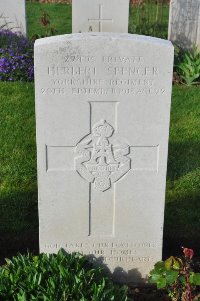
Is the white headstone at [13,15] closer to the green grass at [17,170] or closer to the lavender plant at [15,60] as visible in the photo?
the lavender plant at [15,60]

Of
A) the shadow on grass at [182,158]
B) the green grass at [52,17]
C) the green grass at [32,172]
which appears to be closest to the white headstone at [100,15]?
the green grass at [32,172]

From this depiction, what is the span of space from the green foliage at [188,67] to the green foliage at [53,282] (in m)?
4.99

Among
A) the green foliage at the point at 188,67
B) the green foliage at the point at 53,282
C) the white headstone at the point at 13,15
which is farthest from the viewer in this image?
the white headstone at the point at 13,15

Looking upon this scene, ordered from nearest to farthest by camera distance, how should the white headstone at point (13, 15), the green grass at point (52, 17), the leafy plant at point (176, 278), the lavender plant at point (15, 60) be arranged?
1. the leafy plant at point (176, 278)
2. the lavender plant at point (15, 60)
3. the white headstone at point (13, 15)
4. the green grass at point (52, 17)

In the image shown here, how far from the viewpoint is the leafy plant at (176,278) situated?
3391 mm

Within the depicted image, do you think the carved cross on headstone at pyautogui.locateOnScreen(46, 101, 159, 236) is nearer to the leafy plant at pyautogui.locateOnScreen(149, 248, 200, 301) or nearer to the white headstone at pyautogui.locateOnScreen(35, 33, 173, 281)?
the white headstone at pyautogui.locateOnScreen(35, 33, 173, 281)

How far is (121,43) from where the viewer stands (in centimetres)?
325

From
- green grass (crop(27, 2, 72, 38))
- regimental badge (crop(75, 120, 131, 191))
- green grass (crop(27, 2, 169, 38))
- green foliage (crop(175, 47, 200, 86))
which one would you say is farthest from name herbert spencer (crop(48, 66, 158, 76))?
green grass (crop(27, 2, 72, 38))

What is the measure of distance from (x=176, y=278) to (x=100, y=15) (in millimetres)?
5571

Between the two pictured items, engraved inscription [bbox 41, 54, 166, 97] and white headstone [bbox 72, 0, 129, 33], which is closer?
engraved inscription [bbox 41, 54, 166, 97]

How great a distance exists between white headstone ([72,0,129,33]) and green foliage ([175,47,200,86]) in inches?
38.5

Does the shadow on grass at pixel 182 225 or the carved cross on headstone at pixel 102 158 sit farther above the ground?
the carved cross on headstone at pixel 102 158

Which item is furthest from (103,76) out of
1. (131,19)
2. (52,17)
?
(52,17)

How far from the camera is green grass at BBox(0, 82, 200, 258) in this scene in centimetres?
443
